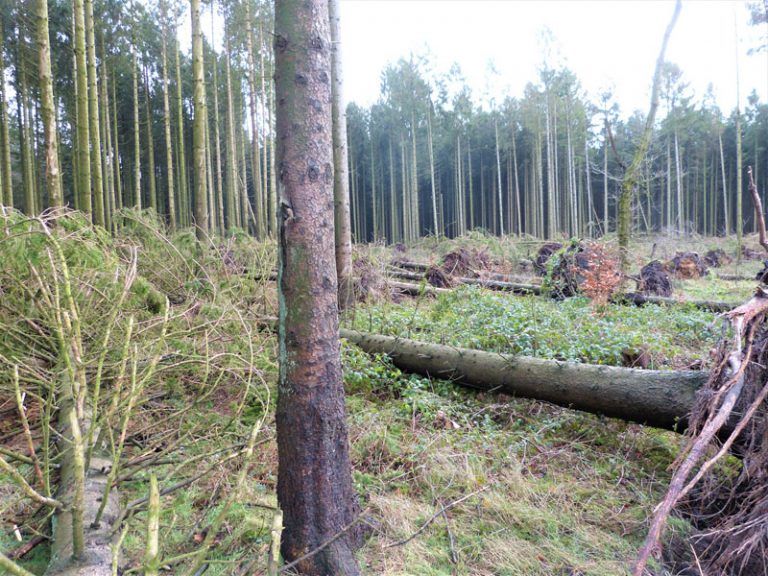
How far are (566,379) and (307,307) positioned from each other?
2.36m

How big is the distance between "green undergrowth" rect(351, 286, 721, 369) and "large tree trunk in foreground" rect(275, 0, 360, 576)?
2.56 m

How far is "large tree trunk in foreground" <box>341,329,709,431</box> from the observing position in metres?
2.95

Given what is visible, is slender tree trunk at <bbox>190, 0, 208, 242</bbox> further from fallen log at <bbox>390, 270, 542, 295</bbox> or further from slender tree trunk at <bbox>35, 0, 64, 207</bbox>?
fallen log at <bbox>390, 270, 542, 295</bbox>

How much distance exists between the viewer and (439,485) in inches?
110

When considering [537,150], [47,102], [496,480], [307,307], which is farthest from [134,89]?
[537,150]

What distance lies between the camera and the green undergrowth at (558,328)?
13.9 feet

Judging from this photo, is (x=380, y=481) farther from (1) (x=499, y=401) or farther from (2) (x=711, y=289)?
(2) (x=711, y=289)

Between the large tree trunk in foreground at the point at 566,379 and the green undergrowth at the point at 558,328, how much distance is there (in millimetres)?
403

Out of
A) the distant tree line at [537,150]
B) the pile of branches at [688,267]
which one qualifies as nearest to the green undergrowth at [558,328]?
the pile of branches at [688,267]

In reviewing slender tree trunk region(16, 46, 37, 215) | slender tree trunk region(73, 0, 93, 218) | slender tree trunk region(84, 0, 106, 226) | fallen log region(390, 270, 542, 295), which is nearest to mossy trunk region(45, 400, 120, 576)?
slender tree trunk region(73, 0, 93, 218)

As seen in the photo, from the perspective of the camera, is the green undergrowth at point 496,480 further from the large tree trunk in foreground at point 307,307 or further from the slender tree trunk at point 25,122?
the slender tree trunk at point 25,122

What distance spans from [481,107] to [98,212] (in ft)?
100

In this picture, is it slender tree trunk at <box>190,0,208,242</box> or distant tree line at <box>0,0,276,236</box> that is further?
distant tree line at <box>0,0,276,236</box>

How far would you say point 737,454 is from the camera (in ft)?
7.82
